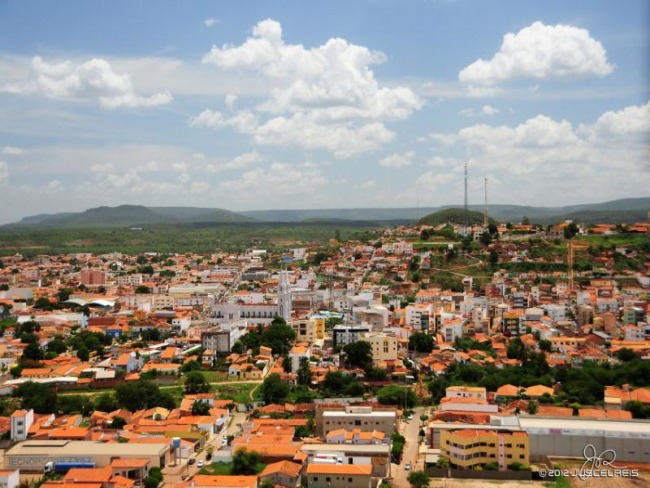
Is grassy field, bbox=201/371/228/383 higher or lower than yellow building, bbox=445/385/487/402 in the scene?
lower

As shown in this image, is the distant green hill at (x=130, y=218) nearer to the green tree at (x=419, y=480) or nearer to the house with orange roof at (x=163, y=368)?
the house with orange roof at (x=163, y=368)

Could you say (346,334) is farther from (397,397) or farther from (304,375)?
(397,397)

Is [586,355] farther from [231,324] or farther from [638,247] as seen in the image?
[638,247]

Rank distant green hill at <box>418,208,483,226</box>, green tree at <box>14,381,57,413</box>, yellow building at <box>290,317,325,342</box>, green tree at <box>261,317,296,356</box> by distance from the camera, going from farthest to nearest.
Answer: distant green hill at <box>418,208,483,226</box>, yellow building at <box>290,317,325,342</box>, green tree at <box>261,317,296,356</box>, green tree at <box>14,381,57,413</box>

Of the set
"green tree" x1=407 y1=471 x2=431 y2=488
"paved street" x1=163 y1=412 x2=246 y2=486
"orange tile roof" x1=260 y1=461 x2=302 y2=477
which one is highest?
"orange tile roof" x1=260 y1=461 x2=302 y2=477

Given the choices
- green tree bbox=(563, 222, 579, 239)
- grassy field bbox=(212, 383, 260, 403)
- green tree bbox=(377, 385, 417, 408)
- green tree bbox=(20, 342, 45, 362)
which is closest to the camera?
green tree bbox=(377, 385, 417, 408)

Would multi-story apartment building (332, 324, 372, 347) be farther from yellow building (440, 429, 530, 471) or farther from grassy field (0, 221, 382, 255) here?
grassy field (0, 221, 382, 255)

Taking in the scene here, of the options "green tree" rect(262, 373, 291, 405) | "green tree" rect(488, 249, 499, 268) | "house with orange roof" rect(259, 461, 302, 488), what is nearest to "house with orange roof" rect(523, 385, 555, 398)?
"green tree" rect(262, 373, 291, 405)

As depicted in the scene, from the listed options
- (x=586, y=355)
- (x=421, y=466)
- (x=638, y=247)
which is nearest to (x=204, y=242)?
(x=638, y=247)
